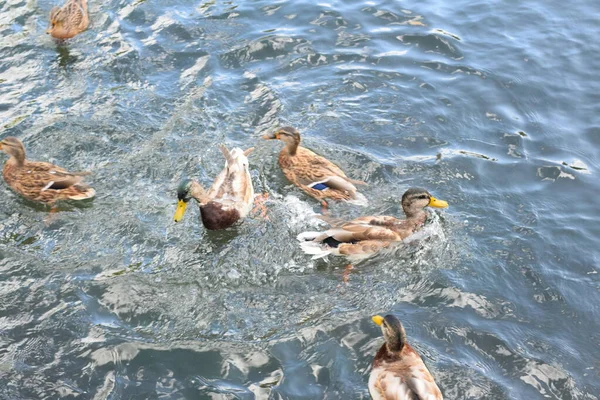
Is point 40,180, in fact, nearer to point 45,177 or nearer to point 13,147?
point 45,177

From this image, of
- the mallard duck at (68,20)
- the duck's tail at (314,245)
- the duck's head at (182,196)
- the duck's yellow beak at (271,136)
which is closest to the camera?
the duck's tail at (314,245)

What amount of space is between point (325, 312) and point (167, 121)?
12.5 feet

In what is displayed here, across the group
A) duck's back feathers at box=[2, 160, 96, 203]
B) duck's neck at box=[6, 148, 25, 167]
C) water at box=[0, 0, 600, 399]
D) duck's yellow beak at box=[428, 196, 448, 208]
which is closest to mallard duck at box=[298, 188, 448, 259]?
duck's yellow beak at box=[428, 196, 448, 208]

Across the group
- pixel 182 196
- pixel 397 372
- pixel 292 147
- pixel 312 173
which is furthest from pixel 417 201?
pixel 182 196

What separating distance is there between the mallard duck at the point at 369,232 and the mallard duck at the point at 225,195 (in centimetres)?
95

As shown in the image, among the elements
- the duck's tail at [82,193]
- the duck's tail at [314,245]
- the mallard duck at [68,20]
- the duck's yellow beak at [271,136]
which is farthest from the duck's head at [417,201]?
the mallard duck at [68,20]

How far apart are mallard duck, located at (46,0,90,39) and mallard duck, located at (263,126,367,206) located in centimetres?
402

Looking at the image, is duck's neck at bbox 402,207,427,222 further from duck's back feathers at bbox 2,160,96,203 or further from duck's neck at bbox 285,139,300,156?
duck's back feathers at bbox 2,160,96,203

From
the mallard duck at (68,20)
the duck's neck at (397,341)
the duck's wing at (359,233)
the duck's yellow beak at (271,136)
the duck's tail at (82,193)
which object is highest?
the mallard duck at (68,20)

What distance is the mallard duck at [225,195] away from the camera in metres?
7.90

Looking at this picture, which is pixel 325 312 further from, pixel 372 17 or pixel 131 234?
pixel 372 17

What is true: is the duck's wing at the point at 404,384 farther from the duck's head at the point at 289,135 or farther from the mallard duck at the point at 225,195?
the duck's head at the point at 289,135

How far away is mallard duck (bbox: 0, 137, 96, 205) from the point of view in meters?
8.21

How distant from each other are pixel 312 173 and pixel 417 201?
1388 millimetres
